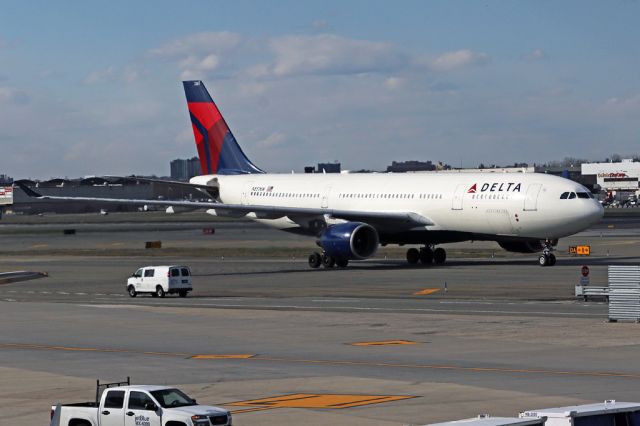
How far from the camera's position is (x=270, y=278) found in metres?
70.1

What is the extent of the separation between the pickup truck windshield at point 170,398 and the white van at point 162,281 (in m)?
39.1

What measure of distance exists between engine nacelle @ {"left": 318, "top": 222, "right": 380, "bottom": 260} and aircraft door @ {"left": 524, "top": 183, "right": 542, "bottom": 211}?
974 cm

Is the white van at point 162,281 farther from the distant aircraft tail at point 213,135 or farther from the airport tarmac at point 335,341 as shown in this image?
the distant aircraft tail at point 213,135

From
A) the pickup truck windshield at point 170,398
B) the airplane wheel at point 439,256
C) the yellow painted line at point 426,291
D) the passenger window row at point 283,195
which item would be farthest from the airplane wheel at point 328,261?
the pickup truck windshield at point 170,398

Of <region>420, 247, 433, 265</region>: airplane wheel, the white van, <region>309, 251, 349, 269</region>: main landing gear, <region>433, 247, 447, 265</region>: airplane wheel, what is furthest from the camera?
<region>420, 247, 433, 265</region>: airplane wheel

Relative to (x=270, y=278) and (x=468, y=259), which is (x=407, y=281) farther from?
(x=468, y=259)

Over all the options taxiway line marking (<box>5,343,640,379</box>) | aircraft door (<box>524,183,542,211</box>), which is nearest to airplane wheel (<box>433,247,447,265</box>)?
aircraft door (<box>524,183,542,211</box>)

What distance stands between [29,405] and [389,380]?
29.9ft

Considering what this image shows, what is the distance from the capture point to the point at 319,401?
27.0 m

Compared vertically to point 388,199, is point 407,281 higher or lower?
lower

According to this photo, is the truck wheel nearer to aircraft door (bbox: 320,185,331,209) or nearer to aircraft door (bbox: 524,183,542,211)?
aircraft door (bbox: 320,185,331,209)

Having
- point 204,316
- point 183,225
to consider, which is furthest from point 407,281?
point 183,225

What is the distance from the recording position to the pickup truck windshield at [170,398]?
22000 mm

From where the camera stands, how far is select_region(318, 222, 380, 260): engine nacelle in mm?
70125
